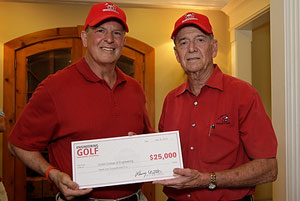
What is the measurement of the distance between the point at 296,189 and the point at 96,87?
4.37 feet

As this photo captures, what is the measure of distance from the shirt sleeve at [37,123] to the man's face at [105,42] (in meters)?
0.34

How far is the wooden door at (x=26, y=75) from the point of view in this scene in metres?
3.66

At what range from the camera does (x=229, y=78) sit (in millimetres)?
1607

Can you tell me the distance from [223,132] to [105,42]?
0.80m

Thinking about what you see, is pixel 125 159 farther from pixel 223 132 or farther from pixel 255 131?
pixel 255 131

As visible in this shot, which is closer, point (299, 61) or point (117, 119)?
point (117, 119)

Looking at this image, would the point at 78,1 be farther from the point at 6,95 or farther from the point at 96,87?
the point at 96,87

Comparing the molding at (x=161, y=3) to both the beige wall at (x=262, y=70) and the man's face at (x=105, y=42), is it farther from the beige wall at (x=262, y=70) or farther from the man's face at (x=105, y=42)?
the man's face at (x=105, y=42)

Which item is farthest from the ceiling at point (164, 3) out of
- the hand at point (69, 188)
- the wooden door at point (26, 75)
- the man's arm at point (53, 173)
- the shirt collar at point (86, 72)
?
the hand at point (69, 188)

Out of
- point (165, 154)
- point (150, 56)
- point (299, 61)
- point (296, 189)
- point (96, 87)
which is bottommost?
point (296, 189)

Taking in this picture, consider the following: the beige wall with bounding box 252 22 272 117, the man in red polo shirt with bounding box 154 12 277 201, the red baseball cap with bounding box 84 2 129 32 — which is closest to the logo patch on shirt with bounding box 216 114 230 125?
the man in red polo shirt with bounding box 154 12 277 201

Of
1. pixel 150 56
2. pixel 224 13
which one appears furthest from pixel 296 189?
pixel 224 13

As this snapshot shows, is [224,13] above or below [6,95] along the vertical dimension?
above

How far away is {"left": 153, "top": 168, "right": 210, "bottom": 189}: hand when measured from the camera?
1.34 metres
